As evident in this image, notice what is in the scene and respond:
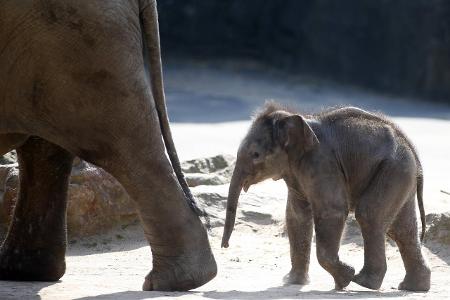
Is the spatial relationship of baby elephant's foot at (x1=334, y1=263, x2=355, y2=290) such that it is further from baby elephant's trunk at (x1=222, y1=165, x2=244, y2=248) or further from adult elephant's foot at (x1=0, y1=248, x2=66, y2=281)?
adult elephant's foot at (x1=0, y1=248, x2=66, y2=281)

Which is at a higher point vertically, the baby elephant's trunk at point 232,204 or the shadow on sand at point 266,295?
the baby elephant's trunk at point 232,204

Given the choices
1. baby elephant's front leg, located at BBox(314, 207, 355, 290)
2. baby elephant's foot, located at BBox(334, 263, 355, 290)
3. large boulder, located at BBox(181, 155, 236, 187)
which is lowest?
baby elephant's foot, located at BBox(334, 263, 355, 290)

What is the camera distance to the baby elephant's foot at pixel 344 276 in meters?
6.14

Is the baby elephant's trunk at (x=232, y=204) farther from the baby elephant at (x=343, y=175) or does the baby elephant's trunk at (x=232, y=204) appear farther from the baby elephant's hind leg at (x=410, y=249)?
the baby elephant's hind leg at (x=410, y=249)

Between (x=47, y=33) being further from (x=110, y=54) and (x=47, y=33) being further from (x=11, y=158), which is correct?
(x=11, y=158)

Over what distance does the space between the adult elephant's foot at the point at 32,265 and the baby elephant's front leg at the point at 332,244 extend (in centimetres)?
134

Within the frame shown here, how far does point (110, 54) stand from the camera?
213 inches

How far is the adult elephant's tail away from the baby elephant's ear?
661mm

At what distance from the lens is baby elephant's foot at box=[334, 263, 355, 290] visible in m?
6.14

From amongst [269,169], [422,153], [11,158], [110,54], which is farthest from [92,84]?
[422,153]

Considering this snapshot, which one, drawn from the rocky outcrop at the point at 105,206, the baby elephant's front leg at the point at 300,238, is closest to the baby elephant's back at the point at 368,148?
the baby elephant's front leg at the point at 300,238

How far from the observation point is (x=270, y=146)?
21.0 ft

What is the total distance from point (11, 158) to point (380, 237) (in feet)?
10.4

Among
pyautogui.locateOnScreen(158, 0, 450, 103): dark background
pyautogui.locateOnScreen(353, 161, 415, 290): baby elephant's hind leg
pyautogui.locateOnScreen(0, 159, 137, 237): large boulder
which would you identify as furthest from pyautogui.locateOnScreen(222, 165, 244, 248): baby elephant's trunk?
pyautogui.locateOnScreen(158, 0, 450, 103): dark background
